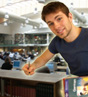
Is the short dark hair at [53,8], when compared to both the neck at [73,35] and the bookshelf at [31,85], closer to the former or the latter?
the neck at [73,35]

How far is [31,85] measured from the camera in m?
2.79

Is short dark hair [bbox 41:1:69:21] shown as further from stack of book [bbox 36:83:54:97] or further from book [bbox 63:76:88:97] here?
stack of book [bbox 36:83:54:97]

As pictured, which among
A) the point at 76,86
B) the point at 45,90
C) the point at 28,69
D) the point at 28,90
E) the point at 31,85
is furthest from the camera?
the point at 31,85

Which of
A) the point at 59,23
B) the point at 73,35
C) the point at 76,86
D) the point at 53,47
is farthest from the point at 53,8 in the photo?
the point at 76,86

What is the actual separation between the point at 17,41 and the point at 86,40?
2106 centimetres

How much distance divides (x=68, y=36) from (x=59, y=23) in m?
0.11

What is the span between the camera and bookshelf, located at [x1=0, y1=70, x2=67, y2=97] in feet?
7.11

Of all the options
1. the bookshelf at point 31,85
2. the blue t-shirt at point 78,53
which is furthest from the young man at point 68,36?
the bookshelf at point 31,85

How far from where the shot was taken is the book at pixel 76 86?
79cm

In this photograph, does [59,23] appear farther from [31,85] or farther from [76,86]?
[31,85]

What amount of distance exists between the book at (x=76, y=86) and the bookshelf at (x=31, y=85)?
1.26 metres

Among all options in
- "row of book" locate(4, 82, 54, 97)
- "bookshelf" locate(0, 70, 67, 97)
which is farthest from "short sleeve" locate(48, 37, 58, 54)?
"row of book" locate(4, 82, 54, 97)

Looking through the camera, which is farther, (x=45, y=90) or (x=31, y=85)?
(x=31, y=85)

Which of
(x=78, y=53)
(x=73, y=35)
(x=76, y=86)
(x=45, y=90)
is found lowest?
(x=45, y=90)
